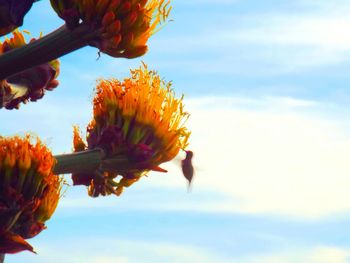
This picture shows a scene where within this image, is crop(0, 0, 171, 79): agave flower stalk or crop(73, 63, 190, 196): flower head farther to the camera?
crop(73, 63, 190, 196): flower head

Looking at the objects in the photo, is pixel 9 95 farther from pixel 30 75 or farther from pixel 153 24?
pixel 153 24

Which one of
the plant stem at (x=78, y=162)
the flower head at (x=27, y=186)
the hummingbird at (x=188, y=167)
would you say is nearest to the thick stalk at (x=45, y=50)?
the flower head at (x=27, y=186)

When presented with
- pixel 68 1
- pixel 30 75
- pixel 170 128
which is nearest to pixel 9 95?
pixel 30 75

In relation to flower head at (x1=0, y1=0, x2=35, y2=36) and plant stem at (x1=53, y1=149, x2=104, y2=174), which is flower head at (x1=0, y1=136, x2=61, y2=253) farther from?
flower head at (x1=0, y1=0, x2=35, y2=36)

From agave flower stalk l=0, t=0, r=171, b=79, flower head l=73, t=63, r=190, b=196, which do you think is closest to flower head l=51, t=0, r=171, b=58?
agave flower stalk l=0, t=0, r=171, b=79

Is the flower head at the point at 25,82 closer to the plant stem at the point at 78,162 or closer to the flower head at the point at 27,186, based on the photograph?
the flower head at the point at 27,186

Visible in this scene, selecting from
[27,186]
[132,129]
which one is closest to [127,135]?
[132,129]
